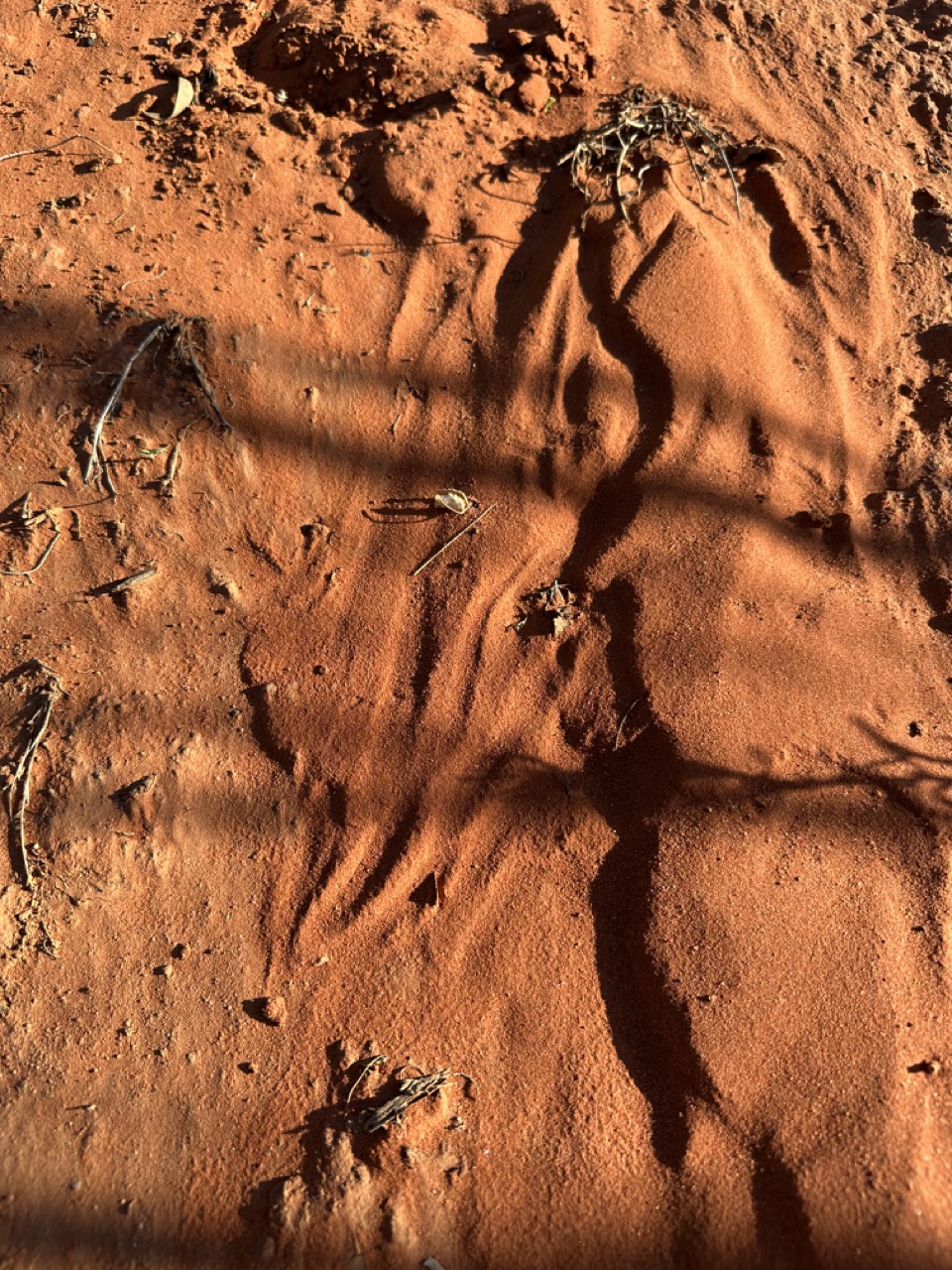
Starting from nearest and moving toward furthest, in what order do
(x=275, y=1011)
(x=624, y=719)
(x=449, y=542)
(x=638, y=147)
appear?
1. (x=275, y=1011)
2. (x=624, y=719)
3. (x=449, y=542)
4. (x=638, y=147)

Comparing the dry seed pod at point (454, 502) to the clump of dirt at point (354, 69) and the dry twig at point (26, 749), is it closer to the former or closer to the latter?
the dry twig at point (26, 749)

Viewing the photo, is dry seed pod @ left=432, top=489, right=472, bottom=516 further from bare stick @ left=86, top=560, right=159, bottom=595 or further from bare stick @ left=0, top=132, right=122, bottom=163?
bare stick @ left=0, top=132, right=122, bottom=163

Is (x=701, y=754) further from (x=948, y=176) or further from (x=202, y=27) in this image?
(x=202, y=27)

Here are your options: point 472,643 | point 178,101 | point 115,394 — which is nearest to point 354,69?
point 178,101

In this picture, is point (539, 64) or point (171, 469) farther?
point (539, 64)

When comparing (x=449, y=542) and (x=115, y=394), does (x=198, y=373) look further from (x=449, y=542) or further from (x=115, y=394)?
(x=449, y=542)

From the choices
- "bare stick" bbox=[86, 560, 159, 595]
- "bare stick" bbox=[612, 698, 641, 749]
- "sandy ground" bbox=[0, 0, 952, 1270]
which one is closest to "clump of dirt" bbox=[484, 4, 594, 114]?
"sandy ground" bbox=[0, 0, 952, 1270]

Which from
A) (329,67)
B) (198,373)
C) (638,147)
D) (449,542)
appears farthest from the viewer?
(329,67)
